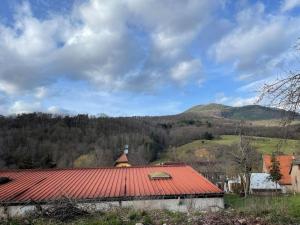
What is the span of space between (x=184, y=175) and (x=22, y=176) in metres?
11.1

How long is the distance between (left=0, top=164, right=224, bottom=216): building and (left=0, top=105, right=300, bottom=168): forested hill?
160 ft

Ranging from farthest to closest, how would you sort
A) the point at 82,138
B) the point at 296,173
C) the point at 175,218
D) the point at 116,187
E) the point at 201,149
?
the point at 82,138 < the point at 201,149 < the point at 296,173 < the point at 116,187 < the point at 175,218

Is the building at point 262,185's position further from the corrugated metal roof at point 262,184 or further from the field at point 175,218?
the field at point 175,218

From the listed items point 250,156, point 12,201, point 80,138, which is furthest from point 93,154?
point 12,201

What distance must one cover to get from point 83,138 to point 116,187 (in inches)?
3382

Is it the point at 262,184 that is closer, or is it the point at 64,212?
the point at 64,212

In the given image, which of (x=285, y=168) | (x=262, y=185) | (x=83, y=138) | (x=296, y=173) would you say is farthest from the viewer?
(x=83, y=138)

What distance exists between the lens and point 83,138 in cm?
10550

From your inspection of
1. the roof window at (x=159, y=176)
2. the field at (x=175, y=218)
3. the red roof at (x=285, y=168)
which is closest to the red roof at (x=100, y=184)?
the roof window at (x=159, y=176)

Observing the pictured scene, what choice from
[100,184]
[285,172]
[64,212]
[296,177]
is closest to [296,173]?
[296,177]

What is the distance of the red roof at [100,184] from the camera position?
1964 cm

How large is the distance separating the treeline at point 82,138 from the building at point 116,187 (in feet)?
165

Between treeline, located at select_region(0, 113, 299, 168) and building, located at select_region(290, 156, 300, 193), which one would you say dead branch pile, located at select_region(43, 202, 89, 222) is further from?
treeline, located at select_region(0, 113, 299, 168)

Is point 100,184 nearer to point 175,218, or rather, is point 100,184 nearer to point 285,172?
point 175,218
